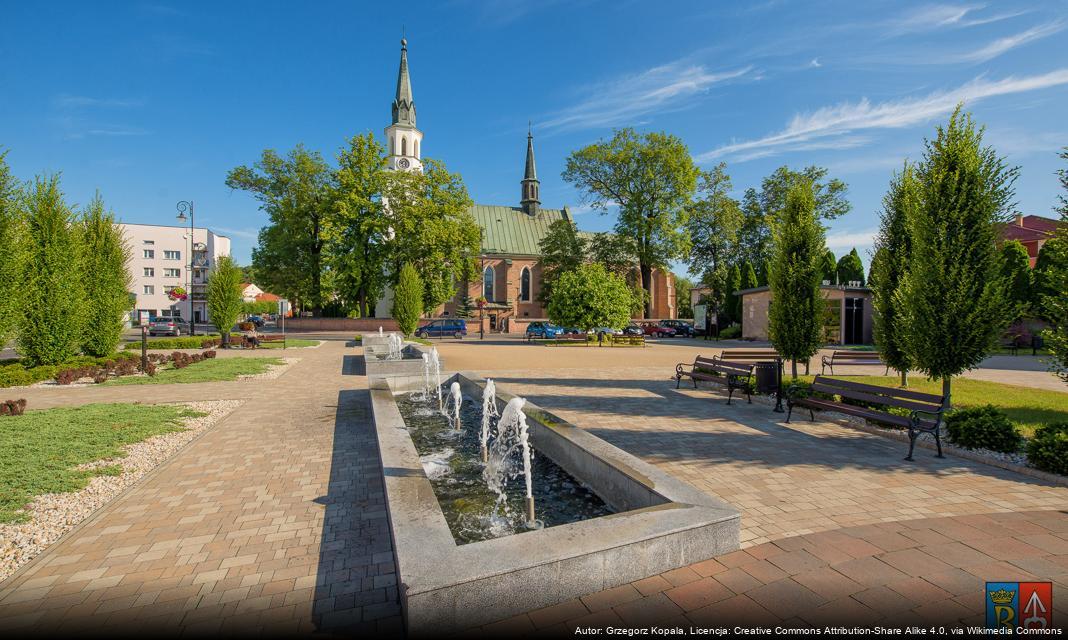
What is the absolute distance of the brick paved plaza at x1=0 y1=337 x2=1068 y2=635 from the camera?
300cm

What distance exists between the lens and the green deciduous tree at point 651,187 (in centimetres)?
4109

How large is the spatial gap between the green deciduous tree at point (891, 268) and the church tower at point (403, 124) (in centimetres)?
4947

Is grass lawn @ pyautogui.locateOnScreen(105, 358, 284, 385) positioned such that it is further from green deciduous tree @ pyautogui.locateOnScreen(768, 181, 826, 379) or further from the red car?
the red car

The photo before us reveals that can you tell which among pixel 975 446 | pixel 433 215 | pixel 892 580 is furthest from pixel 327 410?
pixel 433 215

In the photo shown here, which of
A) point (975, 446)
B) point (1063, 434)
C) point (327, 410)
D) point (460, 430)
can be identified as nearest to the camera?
point (1063, 434)

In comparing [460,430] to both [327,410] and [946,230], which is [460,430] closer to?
[327,410]

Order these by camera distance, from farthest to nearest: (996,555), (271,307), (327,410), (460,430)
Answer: (271,307), (327,410), (460,430), (996,555)

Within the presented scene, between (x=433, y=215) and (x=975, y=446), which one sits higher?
(x=433, y=215)

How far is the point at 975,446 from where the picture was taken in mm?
6633

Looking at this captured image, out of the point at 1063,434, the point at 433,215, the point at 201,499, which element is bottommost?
the point at 201,499

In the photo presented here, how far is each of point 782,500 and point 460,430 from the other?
4.95 m

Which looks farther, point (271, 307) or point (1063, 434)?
point (271, 307)

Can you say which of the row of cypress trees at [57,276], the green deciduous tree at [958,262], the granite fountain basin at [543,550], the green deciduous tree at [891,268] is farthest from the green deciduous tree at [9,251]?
the green deciduous tree at [891,268]

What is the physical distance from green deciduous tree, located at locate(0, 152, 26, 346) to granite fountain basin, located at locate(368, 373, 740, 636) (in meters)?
12.6
